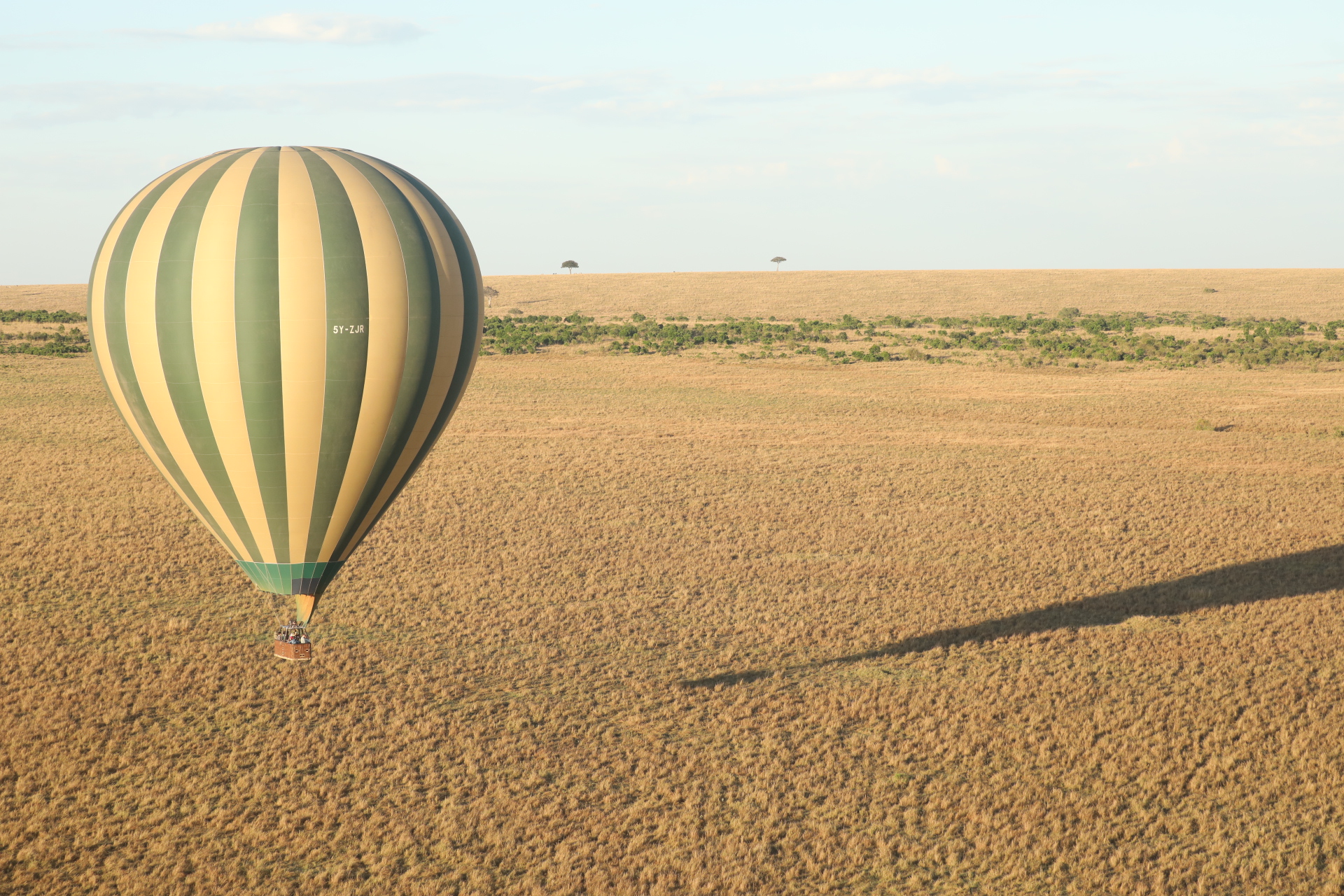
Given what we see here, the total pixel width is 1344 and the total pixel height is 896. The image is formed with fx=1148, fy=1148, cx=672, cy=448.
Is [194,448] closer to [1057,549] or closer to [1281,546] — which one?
[1057,549]

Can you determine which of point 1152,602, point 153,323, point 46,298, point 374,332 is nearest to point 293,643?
point 374,332

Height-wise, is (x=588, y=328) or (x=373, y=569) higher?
(x=588, y=328)

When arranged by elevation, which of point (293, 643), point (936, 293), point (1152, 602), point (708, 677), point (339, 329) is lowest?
point (708, 677)

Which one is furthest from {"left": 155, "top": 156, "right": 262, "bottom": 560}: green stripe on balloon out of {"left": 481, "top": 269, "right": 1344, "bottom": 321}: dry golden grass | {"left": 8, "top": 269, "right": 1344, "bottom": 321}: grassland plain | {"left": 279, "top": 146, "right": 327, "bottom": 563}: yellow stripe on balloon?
{"left": 481, "top": 269, "right": 1344, "bottom": 321}: dry golden grass

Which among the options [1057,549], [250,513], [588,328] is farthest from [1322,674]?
[588,328]

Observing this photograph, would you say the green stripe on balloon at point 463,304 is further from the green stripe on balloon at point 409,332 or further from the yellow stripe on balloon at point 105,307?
the yellow stripe on balloon at point 105,307

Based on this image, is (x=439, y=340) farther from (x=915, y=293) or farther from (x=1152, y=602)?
(x=915, y=293)
